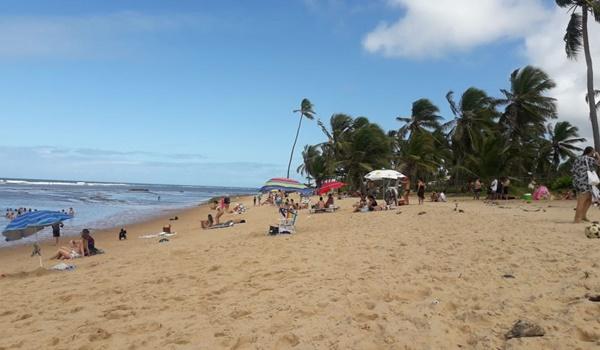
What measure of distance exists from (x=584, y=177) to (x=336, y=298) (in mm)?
6551

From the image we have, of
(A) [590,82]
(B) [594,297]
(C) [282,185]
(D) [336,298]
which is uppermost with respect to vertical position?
(A) [590,82]

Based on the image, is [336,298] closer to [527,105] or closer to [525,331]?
[525,331]

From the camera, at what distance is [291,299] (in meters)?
4.86

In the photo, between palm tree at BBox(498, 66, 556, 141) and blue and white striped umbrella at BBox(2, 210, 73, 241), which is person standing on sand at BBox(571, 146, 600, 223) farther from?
palm tree at BBox(498, 66, 556, 141)

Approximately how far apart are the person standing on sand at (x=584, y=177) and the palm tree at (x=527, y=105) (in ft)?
74.3

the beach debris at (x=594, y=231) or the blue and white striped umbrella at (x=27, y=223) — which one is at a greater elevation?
the beach debris at (x=594, y=231)

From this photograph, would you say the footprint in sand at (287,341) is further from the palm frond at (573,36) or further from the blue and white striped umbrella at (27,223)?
the palm frond at (573,36)

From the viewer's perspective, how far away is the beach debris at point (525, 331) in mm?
3297

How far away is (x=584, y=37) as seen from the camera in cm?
1927

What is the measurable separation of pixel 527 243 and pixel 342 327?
13.5 ft

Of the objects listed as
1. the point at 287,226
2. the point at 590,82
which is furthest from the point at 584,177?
the point at 590,82

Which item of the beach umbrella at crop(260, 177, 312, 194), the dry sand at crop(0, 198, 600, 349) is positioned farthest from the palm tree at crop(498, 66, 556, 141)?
the dry sand at crop(0, 198, 600, 349)

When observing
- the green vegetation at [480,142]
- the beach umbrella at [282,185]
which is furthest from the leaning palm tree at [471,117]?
the beach umbrella at [282,185]

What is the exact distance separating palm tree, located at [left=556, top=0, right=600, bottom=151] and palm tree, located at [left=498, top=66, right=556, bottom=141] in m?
9.99
